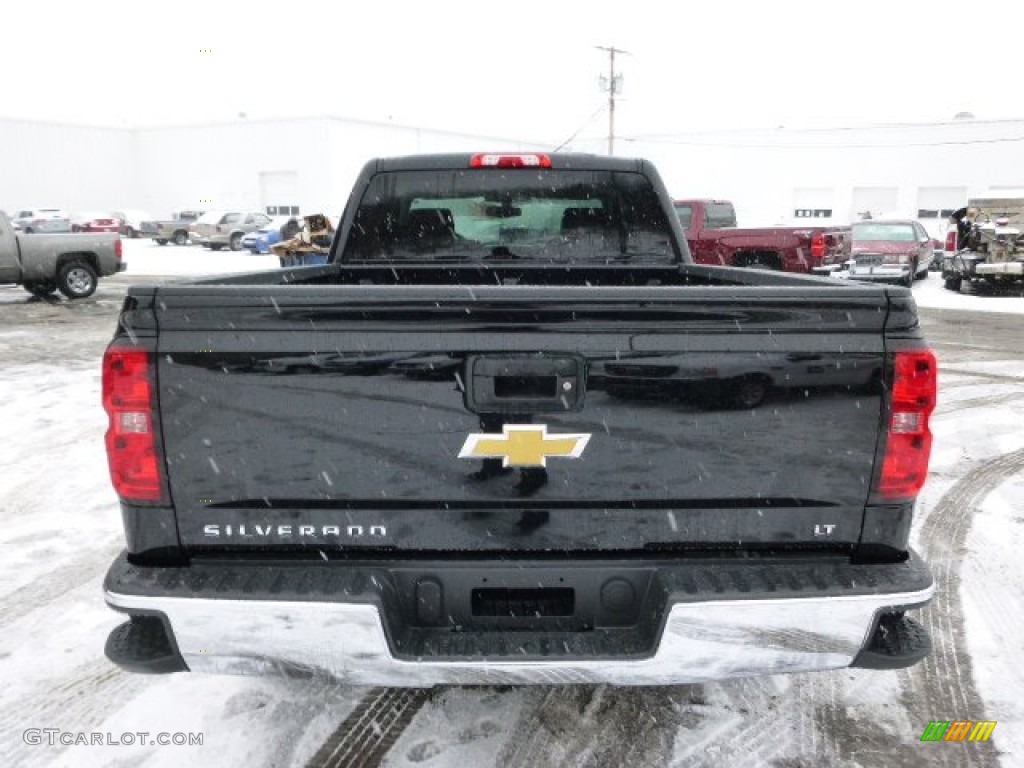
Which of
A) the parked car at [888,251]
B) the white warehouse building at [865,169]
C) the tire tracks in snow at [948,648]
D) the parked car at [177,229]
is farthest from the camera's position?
the white warehouse building at [865,169]

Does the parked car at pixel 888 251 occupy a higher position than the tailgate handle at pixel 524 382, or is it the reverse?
the tailgate handle at pixel 524 382

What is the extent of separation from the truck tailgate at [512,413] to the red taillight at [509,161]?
7.03 feet

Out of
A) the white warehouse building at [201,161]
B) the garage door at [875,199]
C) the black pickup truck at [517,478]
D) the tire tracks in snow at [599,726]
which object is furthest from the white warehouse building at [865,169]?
the black pickup truck at [517,478]

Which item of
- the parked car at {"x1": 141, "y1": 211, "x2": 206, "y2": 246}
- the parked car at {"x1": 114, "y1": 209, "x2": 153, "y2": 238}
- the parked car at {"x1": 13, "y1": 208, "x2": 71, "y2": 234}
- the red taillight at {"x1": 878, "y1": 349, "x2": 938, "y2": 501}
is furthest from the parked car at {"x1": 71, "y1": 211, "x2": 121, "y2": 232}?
the red taillight at {"x1": 878, "y1": 349, "x2": 938, "y2": 501}

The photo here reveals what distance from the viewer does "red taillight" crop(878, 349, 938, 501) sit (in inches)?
83.0

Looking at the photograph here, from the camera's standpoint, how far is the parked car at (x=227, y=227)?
33.3 metres

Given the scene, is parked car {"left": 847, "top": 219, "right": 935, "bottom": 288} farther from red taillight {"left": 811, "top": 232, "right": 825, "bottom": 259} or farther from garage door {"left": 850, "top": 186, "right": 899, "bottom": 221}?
garage door {"left": 850, "top": 186, "right": 899, "bottom": 221}

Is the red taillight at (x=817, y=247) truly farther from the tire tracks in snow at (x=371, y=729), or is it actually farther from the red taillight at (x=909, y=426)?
the tire tracks in snow at (x=371, y=729)

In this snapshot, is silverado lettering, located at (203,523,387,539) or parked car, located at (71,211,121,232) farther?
parked car, located at (71,211,121,232)

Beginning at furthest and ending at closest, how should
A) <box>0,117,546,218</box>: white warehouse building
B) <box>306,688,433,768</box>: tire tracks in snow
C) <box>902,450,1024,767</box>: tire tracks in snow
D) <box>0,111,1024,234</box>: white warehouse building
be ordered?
<box>0,117,546,218</box>: white warehouse building < <box>0,111,1024,234</box>: white warehouse building < <box>902,450,1024,767</box>: tire tracks in snow < <box>306,688,433,768</box>: tire tracks in snow

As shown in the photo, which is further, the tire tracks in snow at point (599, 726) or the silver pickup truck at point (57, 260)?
the silver pickup truck at point (57, 260)

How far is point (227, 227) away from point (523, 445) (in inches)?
1364

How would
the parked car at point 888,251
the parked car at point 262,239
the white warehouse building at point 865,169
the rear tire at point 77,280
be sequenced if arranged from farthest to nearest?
1. the white warehouse building at point 865,169
2. the parked car at point 262,239
3. the parked car at point 888,251
4. the rear tire at point 77,280

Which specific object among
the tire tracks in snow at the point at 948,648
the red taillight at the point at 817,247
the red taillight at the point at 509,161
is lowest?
the tire tracks in snow at the point at 948,648
